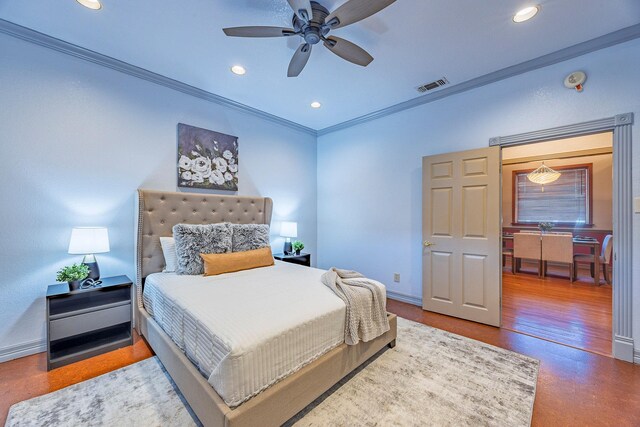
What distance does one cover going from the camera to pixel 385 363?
216 cm

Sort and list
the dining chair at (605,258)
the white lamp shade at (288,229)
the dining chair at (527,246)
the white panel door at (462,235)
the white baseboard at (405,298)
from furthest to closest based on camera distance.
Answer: the dining chair at (527,246) < the dining chair at (605,258) < the white lamp shade at (288,229) < the white baseboard at (405,298) < the white panel door at (462,235)

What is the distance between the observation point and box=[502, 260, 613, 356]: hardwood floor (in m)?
2.65

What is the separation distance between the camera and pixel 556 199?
5832mm

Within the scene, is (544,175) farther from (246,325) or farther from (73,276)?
(73,276)

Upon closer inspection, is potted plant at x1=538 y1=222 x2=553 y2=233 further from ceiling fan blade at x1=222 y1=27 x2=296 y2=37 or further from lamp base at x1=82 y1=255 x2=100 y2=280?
lamp base at x1=82 y1=255 x2=100 y2=280

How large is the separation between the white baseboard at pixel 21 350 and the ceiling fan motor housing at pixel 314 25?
11.8ft

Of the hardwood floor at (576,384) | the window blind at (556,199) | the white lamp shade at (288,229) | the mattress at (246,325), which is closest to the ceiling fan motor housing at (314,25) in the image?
the mattress at (246,325)

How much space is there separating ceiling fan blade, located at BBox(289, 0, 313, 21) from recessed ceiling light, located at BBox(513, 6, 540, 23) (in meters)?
1.71

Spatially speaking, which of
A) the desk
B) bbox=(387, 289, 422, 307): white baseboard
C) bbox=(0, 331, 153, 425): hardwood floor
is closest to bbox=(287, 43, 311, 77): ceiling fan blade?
bbox=(0, 331, 153, 425): hardwood floor

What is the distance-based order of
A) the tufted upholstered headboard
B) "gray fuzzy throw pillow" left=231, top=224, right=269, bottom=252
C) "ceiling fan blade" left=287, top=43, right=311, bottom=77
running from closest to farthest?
1. "ceiling fan blade" left=287, top=43, right=311, bottom=77
2. the tufted upholstered headboard
3. "gray fuzzy throw pillow" left=231, top=224, right=269, bottom=252

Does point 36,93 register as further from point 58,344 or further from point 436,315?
point 436,315

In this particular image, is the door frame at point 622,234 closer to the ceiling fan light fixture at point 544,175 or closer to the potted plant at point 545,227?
the ceiling fan light fixture at point 544,175

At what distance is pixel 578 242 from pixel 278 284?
5.79 meters

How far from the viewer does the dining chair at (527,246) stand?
507cm
